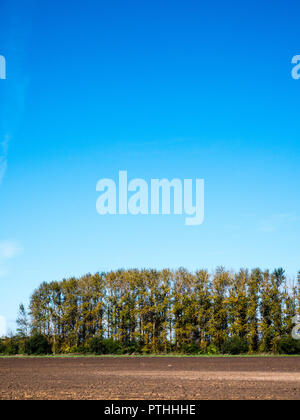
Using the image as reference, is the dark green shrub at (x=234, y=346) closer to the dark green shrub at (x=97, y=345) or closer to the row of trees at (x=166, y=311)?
the row of trees at (x=166, y=311)

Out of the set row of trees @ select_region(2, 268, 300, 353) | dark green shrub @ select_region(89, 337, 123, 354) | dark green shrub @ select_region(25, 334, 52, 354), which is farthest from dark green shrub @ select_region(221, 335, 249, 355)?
dark green shrub @ select_region(25, 334, 52, 354)

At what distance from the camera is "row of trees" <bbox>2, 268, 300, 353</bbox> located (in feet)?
205

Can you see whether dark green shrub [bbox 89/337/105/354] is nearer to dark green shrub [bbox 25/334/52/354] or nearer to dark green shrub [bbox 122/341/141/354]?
dark green shrub [bbox 122/341/141/354]

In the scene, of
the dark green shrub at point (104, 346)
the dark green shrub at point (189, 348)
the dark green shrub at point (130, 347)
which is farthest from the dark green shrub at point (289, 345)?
the dark green shrub at point (104, 346)

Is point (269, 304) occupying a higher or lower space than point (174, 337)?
higher

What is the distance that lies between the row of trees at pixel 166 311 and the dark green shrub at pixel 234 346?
125 millimetres

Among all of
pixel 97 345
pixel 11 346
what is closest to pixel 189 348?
pixel 97 345

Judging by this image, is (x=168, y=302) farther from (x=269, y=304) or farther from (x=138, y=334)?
(x=269, y=304)

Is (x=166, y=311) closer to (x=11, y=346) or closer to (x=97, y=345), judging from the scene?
(x=97, y=345)

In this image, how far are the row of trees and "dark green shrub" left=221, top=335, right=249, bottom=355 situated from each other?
125mm

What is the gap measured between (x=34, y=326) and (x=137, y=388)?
50.1m

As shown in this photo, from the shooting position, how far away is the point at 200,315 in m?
64.0

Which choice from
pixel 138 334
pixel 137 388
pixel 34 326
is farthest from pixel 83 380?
pixel 34 326
